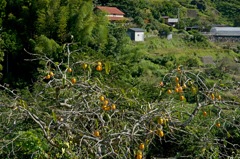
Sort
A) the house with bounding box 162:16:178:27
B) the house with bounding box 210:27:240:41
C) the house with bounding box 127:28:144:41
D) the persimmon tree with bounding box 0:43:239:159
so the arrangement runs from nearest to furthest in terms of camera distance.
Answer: the persimmon tree with bounding box 0:43:239:159
the house with bounding box 127:28:144:41
the house with bounding box 210:27:240:41
the house with bounding box 162:16:178:27

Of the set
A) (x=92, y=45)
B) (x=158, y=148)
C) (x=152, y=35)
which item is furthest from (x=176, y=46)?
(x=158, y=148)

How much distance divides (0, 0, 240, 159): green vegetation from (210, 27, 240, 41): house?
885 mm

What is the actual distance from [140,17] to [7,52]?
15.1 meters

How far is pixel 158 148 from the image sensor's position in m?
4.31

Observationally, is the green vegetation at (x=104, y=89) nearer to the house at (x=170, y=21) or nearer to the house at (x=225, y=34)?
the house at (x=225, y=34)

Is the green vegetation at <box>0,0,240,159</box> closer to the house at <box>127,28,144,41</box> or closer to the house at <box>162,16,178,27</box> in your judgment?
the house at <box>127,28,144,41</box>

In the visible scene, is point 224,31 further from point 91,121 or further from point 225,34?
point 91,121

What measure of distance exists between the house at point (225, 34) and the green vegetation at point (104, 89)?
885 mm

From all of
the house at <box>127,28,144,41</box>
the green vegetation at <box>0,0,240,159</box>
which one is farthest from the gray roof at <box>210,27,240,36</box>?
the house at <box>127,28,144,41</box>

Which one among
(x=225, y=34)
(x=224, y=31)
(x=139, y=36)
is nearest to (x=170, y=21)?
(x=224, y=31)

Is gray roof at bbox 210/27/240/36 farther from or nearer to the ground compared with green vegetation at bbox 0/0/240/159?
nearer to the ground

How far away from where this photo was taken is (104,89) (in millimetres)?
2836

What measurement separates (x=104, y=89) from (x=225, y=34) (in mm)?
24408

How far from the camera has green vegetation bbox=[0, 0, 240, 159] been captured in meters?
2.48
